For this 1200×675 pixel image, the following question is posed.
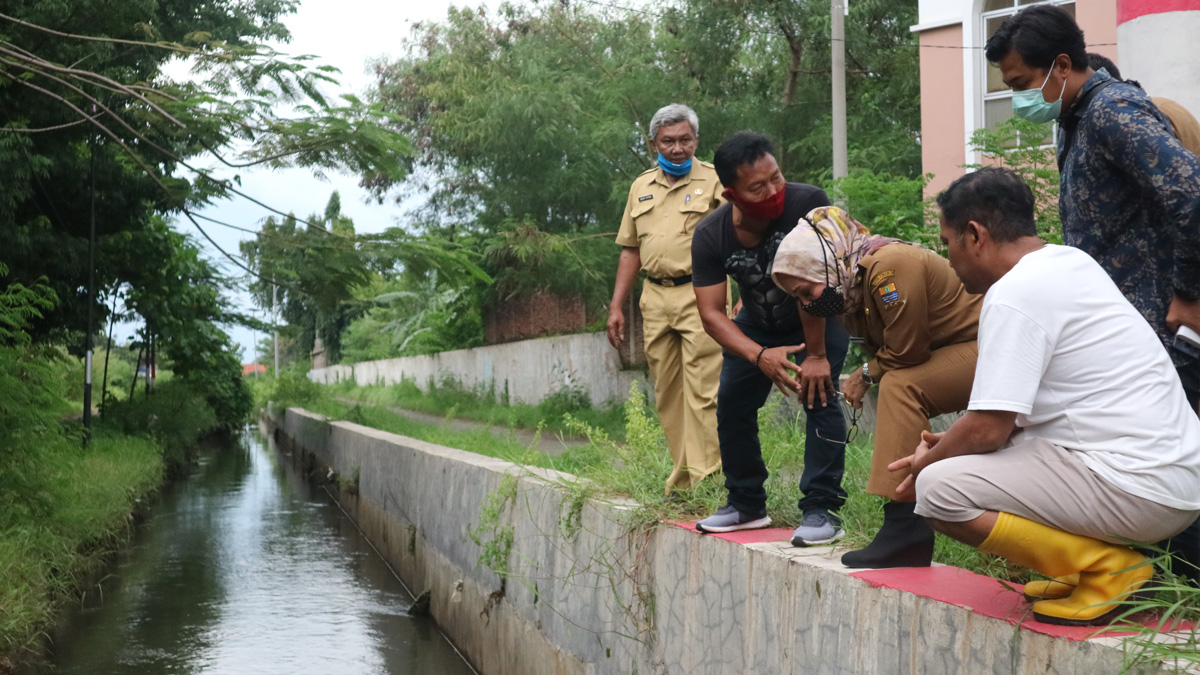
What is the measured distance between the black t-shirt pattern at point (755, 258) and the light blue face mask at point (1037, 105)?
1.03 metres

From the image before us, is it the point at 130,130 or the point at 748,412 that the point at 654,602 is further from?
the point at 130,130

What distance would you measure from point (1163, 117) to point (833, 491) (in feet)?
5.76

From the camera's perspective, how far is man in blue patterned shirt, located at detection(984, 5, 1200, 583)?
9.64 ft

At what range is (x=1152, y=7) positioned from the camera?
4152 mm

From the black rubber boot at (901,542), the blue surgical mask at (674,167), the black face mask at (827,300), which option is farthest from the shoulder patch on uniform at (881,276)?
the blue surgical mask at (674,167)

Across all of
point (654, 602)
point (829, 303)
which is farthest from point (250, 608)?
point (829, 303)

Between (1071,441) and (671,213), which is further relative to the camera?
(671,213)

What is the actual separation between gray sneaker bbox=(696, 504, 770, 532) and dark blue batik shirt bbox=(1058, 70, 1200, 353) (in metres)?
1.76

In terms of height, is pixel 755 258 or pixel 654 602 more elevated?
pixel 755 258

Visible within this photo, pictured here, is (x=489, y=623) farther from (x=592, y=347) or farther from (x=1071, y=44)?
(x=592, y=347)

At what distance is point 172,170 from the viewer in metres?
14.7

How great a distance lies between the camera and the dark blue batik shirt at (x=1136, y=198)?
9.64ft

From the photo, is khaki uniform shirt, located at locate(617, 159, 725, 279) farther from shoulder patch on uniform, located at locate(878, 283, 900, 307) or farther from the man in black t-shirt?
shoulder patch on uniform, located at locate(878, 283, 900, 307)

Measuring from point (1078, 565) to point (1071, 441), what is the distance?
0.29m
